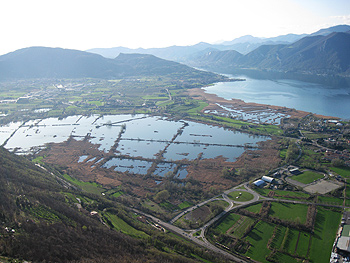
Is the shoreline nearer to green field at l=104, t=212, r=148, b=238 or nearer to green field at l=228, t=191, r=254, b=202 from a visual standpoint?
green field at l=228, t=191, r=254, b=202

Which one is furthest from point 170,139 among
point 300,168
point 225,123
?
point 300,168

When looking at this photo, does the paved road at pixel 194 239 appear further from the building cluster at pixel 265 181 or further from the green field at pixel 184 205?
the building cluster at pixel 265 181

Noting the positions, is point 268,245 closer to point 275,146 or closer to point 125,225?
point 125,225

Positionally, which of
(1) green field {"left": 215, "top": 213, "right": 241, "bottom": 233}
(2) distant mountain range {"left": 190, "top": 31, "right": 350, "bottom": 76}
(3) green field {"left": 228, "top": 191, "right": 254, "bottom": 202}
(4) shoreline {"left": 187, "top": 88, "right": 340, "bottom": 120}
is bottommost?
(1) green field {"left": 215, "top": 213, "right": 241, "bottom": 233}

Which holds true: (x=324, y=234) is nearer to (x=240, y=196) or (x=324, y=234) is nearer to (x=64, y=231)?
(x=240, y=196)

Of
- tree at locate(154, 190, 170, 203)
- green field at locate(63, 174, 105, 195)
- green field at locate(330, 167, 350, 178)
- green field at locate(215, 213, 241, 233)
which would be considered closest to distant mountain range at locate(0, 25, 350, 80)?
green field at locate(330, 167, 350, 178)

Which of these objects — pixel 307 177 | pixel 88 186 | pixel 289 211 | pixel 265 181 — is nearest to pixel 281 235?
pixel 289 211

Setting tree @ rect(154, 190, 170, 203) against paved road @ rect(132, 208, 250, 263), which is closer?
paved road @ rect(132, 208, 250, 263)
